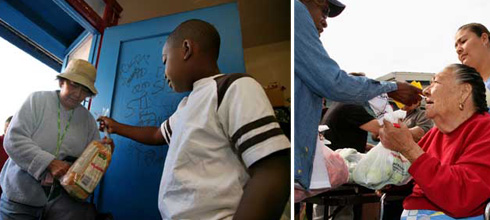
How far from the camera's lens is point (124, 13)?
2.14 ft

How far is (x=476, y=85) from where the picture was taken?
2.34ft

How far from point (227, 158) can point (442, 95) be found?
57 cm

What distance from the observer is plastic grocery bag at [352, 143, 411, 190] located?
28.9 inches

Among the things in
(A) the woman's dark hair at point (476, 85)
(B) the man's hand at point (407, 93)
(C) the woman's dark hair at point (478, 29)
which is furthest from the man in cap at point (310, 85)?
(C) the woman's dark hair at point (478, 29)

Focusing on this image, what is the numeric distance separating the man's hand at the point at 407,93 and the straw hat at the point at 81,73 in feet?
2.17

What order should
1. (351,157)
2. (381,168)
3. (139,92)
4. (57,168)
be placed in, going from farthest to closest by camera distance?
(351,157), (381,168), (139,92), (57,168)

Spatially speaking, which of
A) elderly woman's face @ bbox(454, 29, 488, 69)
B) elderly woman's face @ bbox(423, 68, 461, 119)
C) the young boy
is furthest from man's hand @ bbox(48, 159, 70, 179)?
elderly woman's face @ bbox(454, 29, 488, 69)

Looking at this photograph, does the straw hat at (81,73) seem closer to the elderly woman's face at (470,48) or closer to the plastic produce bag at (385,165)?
the plastic produce bag at (385,165)

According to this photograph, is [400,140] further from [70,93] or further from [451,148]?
[70,93]

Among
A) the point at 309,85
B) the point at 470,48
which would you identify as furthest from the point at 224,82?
the point at 470,48

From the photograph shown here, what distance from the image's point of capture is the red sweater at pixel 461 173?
596 mm

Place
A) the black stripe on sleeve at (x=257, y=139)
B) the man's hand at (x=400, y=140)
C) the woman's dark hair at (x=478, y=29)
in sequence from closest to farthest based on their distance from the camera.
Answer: the black stripe on sleeve at (x=257, y=139) → the man's hand at (x=400, y=140) → the woman's dark hair at (x=478, y=29)

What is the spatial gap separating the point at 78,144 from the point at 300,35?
0.46m

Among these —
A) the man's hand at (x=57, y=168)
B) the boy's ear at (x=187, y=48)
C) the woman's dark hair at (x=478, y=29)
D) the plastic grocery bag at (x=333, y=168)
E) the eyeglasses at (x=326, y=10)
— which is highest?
the eyeglasses at (x=326, y=10)
